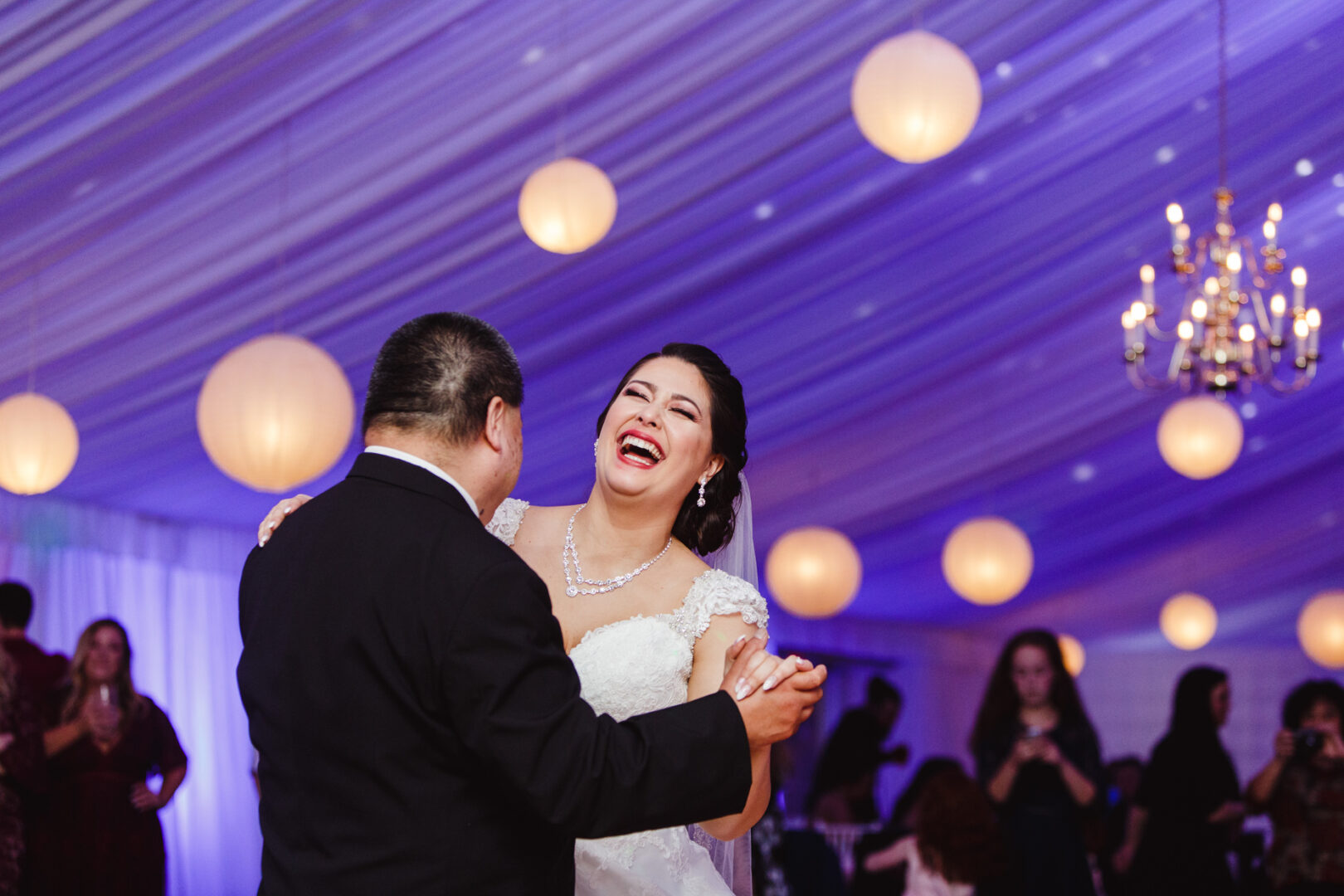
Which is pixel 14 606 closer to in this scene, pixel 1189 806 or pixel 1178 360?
pixel 1189 806

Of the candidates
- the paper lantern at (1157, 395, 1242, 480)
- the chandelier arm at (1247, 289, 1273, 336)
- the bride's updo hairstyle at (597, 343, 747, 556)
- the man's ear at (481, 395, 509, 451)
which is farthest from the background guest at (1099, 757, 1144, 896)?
the man's ear at (481, 395, 509, 451)

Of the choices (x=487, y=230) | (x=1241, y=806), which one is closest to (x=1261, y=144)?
(x=1241, y=806)

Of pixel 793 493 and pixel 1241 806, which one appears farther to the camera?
pixel 793 493

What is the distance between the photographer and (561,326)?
5973 mm

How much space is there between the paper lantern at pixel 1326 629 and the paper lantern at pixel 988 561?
2566mm

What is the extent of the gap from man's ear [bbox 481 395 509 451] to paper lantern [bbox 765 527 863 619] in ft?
18.2

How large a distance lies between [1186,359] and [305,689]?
490 centimetres

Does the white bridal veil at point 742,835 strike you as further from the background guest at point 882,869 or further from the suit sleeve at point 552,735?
the background guest at point 882,869

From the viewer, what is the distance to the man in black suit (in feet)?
4.84

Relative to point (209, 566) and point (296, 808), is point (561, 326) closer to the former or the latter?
point (209, 566)

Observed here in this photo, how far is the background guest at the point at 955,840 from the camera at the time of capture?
14.5 ft

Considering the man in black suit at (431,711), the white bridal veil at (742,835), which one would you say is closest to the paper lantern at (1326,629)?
the white bridal veil at (742,835)

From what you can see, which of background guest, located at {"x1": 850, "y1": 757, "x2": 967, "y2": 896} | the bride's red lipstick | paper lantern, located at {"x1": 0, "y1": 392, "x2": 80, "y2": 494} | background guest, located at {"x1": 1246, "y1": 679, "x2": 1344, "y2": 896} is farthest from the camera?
background guest, located at {"x1": 850, "y1": 757, "x2": 967, "y2": 896}

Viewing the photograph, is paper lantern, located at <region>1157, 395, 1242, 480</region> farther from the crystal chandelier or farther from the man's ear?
the man's ear
